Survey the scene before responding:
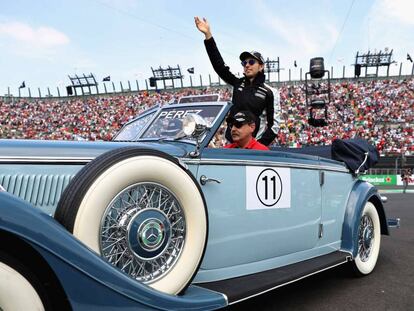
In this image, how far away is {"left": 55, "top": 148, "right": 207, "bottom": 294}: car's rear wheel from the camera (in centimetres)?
197

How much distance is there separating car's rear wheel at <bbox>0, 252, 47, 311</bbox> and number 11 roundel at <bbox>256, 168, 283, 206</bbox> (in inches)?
67.7

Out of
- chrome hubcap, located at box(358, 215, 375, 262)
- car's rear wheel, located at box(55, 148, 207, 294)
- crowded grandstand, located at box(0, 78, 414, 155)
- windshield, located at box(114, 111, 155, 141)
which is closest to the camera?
car's rear wheel, located at box(55, 148, 207, 294)

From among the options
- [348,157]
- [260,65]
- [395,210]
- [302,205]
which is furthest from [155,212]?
[395,210]

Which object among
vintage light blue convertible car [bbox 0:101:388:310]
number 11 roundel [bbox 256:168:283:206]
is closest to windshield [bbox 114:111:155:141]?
vintage light blue convertible car [bbox 0:101:388:310]

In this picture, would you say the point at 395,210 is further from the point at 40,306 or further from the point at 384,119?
the point at 384,119

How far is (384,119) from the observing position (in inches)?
1083

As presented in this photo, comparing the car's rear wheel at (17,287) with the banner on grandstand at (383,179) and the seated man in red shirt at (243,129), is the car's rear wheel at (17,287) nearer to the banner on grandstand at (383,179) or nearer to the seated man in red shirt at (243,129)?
the seated man in red shirt at (243,129)

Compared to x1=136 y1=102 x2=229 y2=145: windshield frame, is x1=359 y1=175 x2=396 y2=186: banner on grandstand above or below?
below

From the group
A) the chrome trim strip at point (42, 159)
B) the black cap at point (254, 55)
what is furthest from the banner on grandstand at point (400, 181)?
the chrome trim strip at point (42, 159)

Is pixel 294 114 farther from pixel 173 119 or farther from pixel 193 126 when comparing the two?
pixel 193 126

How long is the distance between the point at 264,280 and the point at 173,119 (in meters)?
1.45

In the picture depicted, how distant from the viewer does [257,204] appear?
297 cm

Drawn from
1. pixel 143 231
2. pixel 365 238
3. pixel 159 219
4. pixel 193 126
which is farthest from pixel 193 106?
pixel 365 238

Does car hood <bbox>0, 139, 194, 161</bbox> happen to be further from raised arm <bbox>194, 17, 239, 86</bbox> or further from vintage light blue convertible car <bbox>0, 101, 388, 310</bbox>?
raised arm <bbox>194, 17, 239, 86</bbox>
